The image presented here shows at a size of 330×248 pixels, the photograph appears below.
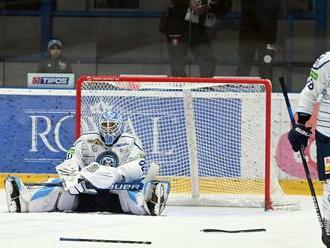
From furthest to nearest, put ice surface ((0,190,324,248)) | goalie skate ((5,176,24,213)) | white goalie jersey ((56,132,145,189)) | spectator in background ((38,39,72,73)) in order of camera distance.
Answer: spectator in background ((38,39,72,73))
goalie skate ((5,176,24,213))
white goalie jersey ((56,132,145,189))
ice surface ((0,190,324,248))

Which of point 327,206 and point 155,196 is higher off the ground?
point 327,206

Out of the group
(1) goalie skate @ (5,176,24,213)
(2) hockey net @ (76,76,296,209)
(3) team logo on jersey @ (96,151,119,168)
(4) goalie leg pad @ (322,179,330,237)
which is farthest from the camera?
(2) hockey net @ (76,76,296,209)

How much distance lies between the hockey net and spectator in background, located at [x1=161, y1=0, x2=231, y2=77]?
3.40 ft

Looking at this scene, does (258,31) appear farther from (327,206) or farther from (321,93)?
(327,206)

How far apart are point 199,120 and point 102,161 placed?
4.44ft

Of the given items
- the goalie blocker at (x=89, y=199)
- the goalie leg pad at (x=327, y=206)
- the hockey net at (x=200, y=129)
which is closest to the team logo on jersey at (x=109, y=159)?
the goalie blocker at (x=89, y=199)

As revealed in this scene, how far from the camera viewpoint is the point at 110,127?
8078 millimetres

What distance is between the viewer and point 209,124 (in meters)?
9.23

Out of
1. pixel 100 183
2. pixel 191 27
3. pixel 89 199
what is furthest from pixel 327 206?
pixel 191 27

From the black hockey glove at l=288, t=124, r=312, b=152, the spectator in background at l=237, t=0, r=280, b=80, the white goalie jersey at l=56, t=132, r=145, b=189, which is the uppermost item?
the spectator in background at l=237, t=0, r=280, b=80

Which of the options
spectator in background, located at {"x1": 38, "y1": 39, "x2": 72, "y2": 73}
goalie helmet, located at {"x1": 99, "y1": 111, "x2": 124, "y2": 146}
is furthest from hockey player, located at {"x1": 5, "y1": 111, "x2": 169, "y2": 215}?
spectator in background, located at {"x1": 38, "y1": 39, "x2": 72, "y2": 73}

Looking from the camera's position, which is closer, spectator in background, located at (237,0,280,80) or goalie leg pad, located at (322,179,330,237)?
goalie leg pad, located at (322,179,330,237)

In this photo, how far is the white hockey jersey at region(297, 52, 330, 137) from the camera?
20.0 feet

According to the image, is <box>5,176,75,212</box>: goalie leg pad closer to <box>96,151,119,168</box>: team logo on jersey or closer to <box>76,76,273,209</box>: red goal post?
<box>96,151,119,168</box>: team logo on jersey
